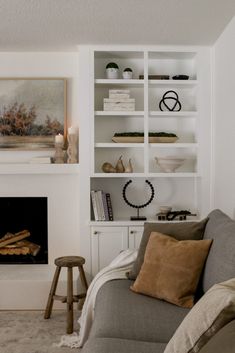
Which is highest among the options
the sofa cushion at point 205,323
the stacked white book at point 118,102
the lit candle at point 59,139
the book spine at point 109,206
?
the stacked white book at point 118,102

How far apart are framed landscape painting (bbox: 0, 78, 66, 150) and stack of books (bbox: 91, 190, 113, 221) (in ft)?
2.34

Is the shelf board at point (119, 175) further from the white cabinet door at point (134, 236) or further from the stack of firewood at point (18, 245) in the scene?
the stack of firewood at point (18, 245)

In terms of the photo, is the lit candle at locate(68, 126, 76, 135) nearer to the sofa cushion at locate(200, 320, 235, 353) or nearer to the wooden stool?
the wooden stool

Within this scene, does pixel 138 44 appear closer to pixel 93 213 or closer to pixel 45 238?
pixel 93 213

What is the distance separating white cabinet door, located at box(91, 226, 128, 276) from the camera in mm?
4055

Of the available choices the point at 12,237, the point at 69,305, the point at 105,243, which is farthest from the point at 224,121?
the point at 12,237

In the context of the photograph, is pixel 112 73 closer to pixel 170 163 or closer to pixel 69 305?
pixel 170 163

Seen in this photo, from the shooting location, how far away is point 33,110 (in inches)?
171

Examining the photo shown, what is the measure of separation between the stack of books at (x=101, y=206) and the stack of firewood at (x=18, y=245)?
80 cm

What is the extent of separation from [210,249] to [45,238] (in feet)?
7.31

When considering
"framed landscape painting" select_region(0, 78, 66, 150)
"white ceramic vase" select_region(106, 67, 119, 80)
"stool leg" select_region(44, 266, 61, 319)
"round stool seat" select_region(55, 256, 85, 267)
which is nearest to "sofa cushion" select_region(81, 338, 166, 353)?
"round stool seat" select_region(55, 256, 85, 267)

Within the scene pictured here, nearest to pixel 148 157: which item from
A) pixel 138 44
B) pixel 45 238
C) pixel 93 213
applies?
pixel 93 213

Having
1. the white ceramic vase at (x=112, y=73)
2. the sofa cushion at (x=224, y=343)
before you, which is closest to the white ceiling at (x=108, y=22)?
the white ceramic vase at (x=112, y=73)

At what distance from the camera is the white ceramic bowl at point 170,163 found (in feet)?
13.5
